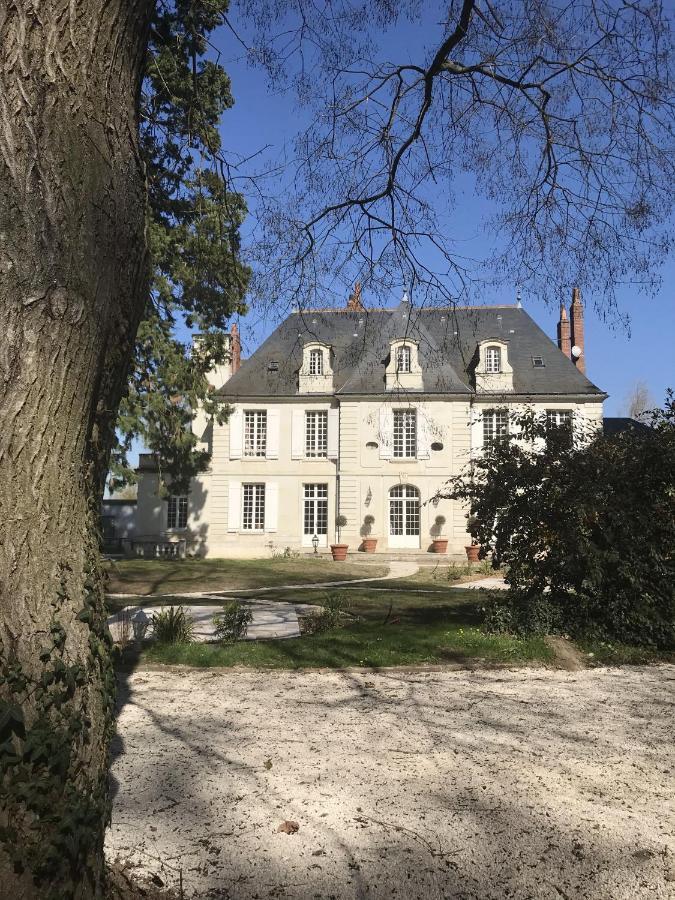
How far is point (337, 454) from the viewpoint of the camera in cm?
2428

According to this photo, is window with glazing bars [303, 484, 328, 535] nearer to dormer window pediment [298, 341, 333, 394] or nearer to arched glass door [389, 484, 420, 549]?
arched glass door [389, 484, 420, 549]

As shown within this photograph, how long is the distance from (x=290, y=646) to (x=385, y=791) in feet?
11.5

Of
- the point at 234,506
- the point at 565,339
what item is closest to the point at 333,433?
the point at 234,506

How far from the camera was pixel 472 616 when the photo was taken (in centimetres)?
857

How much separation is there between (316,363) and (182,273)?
35.8 ft

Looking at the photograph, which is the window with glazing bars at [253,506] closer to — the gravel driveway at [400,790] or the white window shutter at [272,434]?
the white window shutter at [272,434]

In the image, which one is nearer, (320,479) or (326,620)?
(326,620)

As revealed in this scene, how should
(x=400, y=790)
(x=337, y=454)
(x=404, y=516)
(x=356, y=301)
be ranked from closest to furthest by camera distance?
(x=400, y=790) → (x=356, y=301) → (x=404, y=516) → (x=337, y=454)

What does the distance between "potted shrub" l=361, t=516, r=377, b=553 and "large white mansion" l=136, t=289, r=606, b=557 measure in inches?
2.0


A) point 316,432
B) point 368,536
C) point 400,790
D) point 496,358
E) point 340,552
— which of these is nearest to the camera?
point 400,790

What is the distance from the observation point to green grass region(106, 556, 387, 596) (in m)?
13.0

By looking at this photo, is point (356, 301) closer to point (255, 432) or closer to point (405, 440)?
point (405, 440)

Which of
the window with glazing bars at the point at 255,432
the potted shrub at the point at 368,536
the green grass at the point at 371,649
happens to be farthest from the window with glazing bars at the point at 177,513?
the green grass at the point at 371,649

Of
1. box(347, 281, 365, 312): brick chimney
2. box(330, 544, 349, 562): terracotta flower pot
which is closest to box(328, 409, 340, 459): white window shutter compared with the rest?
box(330, 544, 349, 562): terracotta flower pot
